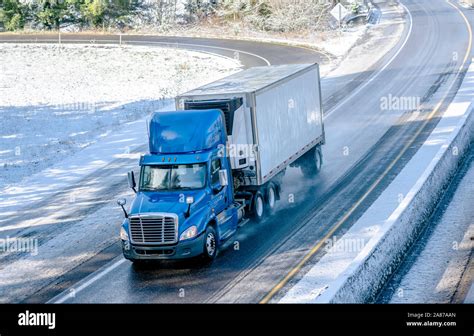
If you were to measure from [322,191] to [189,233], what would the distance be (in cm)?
758

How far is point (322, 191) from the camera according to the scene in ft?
80.1

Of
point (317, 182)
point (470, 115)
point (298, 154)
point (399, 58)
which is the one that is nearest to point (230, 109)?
point (298, 154)

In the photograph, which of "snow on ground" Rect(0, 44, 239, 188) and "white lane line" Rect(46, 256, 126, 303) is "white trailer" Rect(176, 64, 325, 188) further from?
"snow on ground" Rect(0, 44, 239, 188)

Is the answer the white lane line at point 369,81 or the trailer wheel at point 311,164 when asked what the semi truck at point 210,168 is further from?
the white lane line at point 369,81

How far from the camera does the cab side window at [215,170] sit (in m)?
19.2

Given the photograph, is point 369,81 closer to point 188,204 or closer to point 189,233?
point 188,204

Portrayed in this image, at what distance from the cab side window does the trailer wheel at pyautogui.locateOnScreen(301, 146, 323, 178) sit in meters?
7.07

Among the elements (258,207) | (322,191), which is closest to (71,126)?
(322,191)

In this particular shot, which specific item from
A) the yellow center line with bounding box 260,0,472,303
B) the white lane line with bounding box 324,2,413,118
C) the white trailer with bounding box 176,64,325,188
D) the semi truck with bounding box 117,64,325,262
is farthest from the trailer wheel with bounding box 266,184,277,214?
the white lane line with bounding box 324,2,413,118

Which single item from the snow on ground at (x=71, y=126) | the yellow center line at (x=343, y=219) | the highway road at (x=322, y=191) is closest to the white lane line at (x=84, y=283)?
the highway road at (x=322, y=191)

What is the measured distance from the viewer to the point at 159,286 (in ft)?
57.5

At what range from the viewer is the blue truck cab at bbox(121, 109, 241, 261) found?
18031 millimetres
